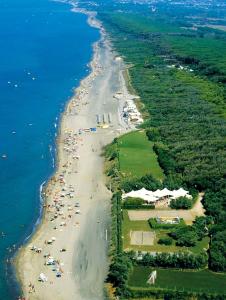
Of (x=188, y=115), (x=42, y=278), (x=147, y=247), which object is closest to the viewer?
(x=42, y=278)

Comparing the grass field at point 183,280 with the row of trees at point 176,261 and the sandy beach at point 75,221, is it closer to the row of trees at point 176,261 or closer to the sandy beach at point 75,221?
the row of trees at point 176,261

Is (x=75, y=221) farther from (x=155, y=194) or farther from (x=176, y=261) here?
(x=176, y=261)

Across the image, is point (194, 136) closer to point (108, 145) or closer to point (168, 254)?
point (108, 145)

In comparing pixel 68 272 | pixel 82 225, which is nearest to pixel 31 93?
pixel 82 225

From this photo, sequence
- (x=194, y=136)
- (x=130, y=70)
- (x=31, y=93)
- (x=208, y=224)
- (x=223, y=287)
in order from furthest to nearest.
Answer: (x=130, y=70), (x=31, y=93), (x=194, y=136), (x=208, y=224), (x=223, y=287)

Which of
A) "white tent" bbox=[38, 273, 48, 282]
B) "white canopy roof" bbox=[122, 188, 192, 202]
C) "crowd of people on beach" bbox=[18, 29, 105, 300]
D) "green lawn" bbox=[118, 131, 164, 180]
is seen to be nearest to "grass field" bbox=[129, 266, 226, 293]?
"crowd of people on beach" bbox=[18, 29, 105, 300]

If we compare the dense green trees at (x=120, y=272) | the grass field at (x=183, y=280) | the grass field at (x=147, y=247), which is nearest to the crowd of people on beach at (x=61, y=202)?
the dense green trees at (x=120, y=272)

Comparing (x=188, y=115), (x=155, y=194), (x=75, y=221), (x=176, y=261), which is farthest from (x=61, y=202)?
(x=188, y=115)
